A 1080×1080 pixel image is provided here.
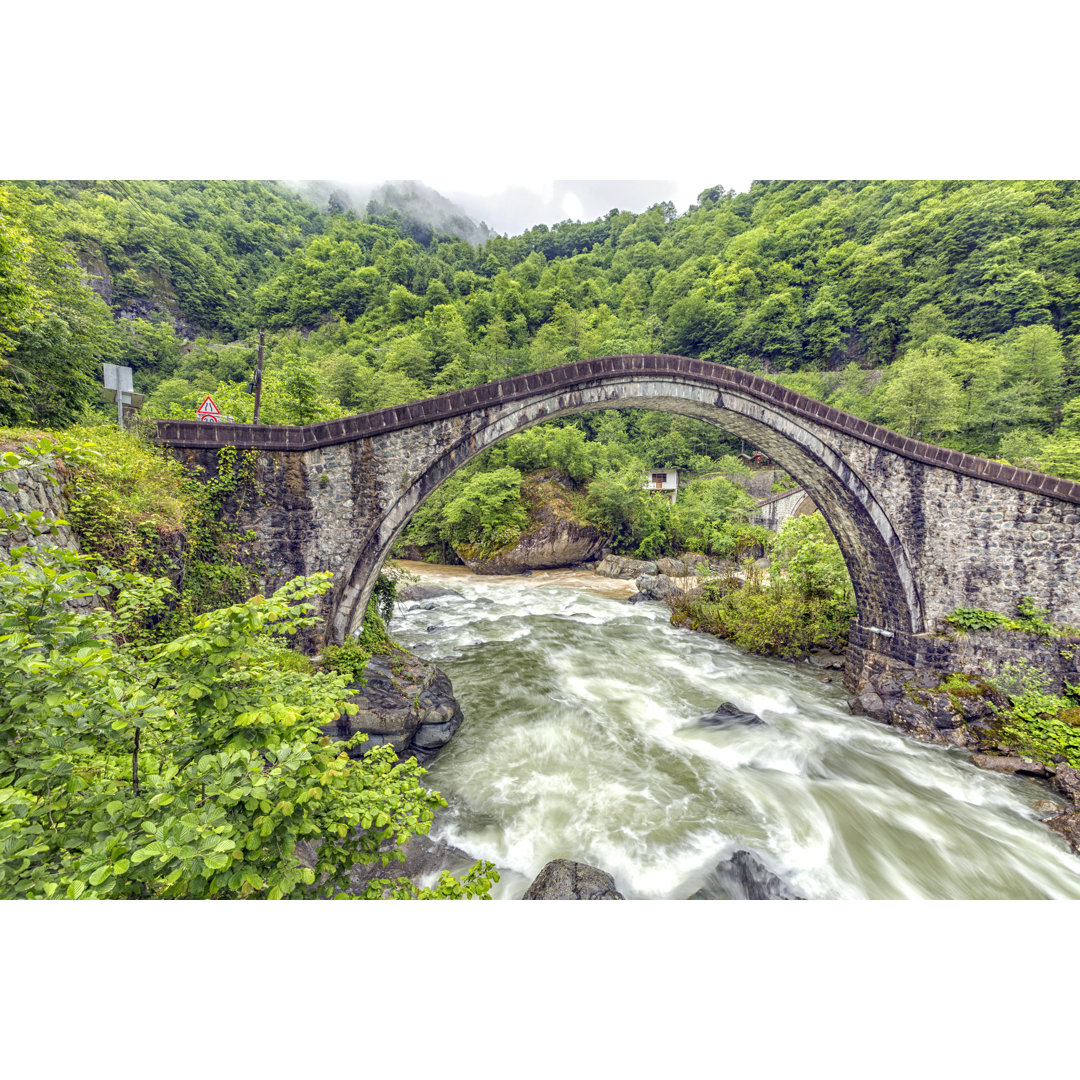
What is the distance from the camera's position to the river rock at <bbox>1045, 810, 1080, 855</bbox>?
6527mm

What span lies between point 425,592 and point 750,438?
14.2 metres

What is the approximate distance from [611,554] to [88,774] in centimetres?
2626

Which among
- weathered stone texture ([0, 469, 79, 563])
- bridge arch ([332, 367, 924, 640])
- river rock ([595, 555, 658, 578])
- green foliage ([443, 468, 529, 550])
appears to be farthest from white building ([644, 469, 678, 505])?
weathered stone texture ([0, 469, 79, 563])

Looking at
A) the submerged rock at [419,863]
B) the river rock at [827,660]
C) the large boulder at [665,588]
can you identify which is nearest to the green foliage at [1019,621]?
the river rock at [827,660]

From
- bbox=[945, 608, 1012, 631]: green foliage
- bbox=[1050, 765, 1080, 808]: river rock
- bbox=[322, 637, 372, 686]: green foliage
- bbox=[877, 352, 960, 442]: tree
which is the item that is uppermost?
bbox=[877, 352, 960, 442]: tree

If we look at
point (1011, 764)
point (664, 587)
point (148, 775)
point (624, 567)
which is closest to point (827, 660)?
point (1011, 764)

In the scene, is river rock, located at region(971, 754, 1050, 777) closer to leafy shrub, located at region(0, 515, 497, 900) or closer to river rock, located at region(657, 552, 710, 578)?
leafy shrub, located at region(0, 515, 497, 900)

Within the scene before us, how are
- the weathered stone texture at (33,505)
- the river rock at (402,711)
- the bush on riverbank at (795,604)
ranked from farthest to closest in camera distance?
the bush on riverbank at (795,604)
the river rock at (402,711)
the weathered stone texture at (33,505)

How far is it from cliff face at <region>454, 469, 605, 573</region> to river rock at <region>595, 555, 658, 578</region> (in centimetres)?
190

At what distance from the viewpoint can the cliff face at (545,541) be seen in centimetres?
2570

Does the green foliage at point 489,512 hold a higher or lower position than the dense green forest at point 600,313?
lower

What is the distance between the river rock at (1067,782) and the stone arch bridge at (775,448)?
2497 millimetres

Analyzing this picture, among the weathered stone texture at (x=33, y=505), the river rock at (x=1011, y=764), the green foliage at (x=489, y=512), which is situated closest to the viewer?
the weathered stone texture at (x=33, y=505)

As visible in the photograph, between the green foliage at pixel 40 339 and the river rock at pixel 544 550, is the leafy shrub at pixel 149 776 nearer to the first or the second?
the green foliage at pixel 40 339
